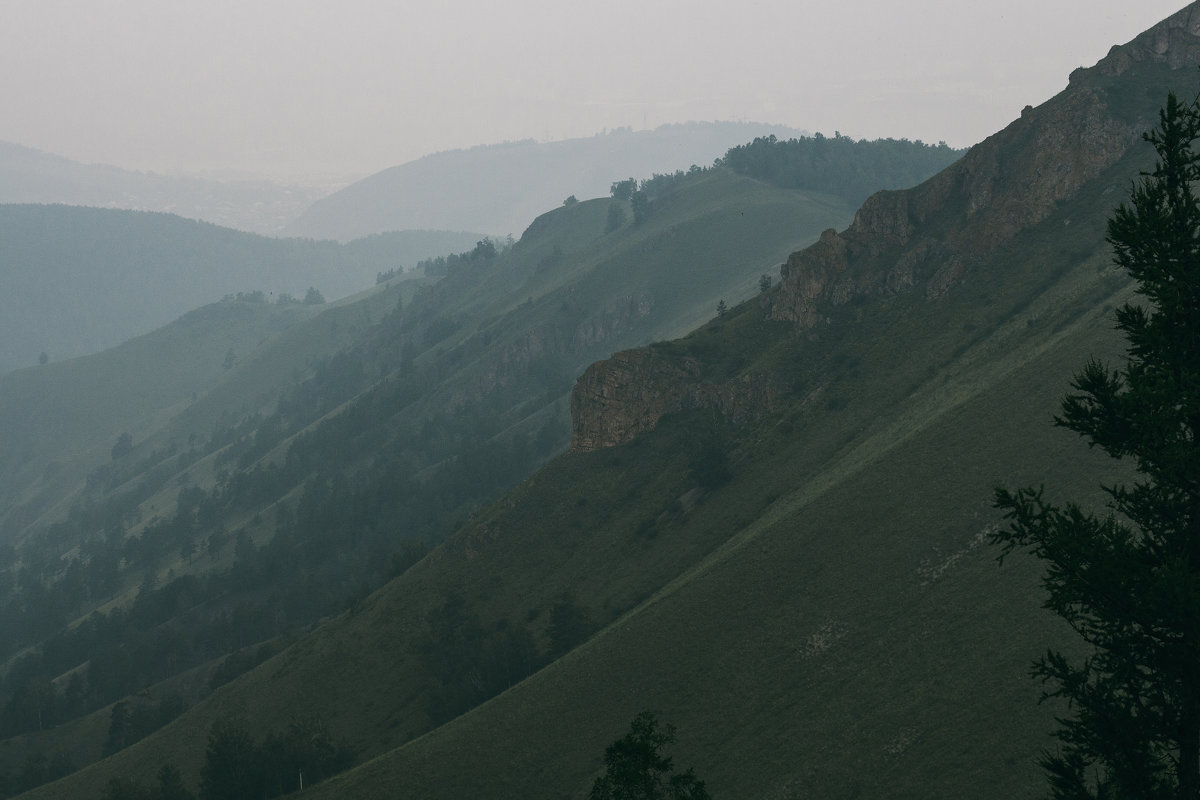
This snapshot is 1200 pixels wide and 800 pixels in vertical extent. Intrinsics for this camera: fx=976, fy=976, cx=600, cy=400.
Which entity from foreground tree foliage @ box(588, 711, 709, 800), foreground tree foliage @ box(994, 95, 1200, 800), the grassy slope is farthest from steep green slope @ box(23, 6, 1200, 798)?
foreground tree foliage @ box(994, 95, 1200, 800)

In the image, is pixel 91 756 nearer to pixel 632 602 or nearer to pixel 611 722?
pixel 632 602

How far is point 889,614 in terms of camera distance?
237 feet

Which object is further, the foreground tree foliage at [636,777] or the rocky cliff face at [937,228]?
the rocky cliff face at [937,228]

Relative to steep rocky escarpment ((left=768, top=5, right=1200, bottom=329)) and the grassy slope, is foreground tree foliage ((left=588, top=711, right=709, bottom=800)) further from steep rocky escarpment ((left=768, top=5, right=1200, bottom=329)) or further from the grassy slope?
steep rocky escarpment ((left=768, top=5, right=1200, bottom=329))

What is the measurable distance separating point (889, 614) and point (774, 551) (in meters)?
14.9

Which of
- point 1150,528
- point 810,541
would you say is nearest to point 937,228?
point 810,541

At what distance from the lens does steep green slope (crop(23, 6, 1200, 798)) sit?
6469 centimetres

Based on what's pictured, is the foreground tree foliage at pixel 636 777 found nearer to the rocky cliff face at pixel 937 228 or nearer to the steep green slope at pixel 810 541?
the steep green slope at pixel 810 541

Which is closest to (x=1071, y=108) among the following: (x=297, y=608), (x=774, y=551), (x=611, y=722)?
(x=774, y=551)

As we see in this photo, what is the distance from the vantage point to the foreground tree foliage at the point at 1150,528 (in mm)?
23359

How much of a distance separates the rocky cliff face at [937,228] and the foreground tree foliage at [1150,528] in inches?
3810

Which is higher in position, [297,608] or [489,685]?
[297,608]

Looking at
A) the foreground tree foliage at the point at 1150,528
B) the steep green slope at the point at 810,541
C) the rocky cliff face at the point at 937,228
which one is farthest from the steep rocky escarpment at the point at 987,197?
the foreground tree foliage at the point at 1150,528

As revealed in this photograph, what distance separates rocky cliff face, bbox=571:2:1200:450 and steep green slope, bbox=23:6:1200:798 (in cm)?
39
